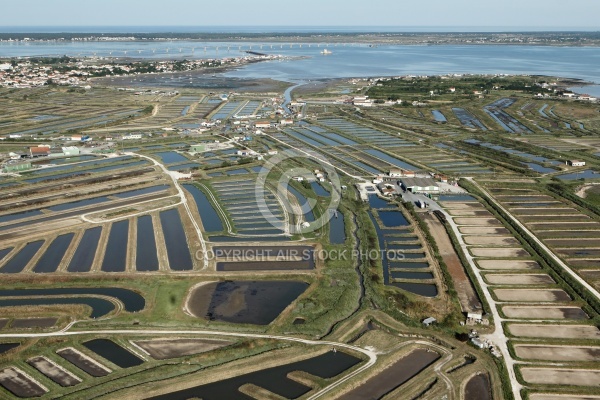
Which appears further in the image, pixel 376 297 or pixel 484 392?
pixel 376 297

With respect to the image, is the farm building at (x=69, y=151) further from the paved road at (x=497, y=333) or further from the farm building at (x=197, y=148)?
the paved road at (x=497, y=333)

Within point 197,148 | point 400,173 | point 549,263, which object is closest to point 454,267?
point 549,263

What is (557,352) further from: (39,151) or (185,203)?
(39,151)

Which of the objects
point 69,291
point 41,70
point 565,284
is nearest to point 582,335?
point 565,284

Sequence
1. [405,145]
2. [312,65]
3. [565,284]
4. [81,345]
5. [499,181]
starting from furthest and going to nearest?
[312,65], [405,145], [499,181], [565,284], [81,345]

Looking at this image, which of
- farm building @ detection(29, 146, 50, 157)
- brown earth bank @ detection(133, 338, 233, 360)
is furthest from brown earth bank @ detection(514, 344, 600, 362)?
farm building @ detection(29, 146, 50, 157)

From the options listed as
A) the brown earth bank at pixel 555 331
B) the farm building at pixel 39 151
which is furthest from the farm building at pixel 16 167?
the brown earth bank at pixel 555 331

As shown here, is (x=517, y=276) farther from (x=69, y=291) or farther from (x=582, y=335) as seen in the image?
(x=69, y=291)

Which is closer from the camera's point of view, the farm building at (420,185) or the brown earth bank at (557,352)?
the brown earth bank at (557,352)
